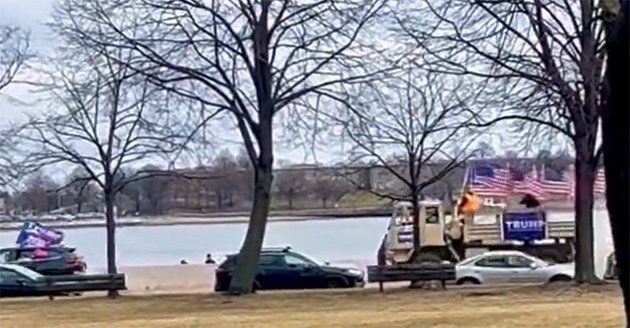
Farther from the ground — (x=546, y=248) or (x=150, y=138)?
(x=150, y=138)

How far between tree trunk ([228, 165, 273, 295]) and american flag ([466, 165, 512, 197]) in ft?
44.2

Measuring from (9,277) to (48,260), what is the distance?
6.57 m

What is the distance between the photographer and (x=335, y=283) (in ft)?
103

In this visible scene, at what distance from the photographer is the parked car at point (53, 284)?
2648 cm

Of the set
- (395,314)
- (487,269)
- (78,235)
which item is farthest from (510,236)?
(78,235)

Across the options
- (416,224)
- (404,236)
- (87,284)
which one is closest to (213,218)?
(404,236)

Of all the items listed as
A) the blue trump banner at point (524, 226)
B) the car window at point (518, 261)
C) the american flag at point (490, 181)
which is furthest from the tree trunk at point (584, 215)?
the american flag at point (490, 181)

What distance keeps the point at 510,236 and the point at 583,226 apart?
1209 centimetres

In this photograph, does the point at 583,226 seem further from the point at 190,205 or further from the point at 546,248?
the point at 190,205

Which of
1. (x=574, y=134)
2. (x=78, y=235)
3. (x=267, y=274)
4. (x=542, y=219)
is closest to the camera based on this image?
(x=574, y=134)

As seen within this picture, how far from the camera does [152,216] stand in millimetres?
61094

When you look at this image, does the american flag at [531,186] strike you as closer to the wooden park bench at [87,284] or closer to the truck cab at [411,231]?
the truck cab at [411,231]

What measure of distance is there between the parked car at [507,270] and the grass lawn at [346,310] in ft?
17.9

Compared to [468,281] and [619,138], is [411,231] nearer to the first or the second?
[468,281]
